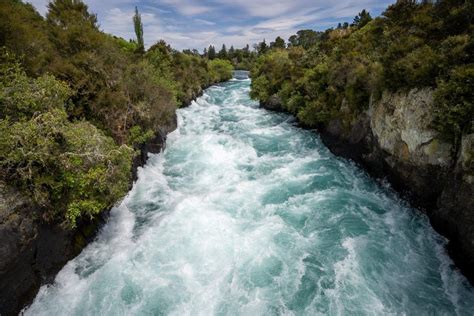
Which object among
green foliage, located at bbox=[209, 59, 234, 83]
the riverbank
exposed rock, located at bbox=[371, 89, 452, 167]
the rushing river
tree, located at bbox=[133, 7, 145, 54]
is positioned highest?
tree, located at bbox=[133, 7, 145, 54]

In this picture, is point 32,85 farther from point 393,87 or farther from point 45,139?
point 393,87

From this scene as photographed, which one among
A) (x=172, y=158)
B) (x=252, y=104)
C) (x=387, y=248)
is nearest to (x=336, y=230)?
Result: (x=387, y=248)

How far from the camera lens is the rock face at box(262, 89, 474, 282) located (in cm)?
883

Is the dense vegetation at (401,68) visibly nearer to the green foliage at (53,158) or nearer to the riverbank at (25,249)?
the green foliage at (53,158)

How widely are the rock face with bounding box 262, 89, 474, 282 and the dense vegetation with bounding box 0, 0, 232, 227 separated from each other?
1151cm

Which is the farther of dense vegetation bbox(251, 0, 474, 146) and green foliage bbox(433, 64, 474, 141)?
dense vegetation bbox(251, 0, 474, 146)

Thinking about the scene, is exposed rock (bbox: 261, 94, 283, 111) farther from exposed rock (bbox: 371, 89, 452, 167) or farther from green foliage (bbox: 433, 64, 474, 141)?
green foliage (bbox: 433, 64, 474, 141)

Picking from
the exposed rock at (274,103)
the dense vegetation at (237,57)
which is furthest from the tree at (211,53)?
the exposed rock at (274,103)

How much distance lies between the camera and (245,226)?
37.6 ft

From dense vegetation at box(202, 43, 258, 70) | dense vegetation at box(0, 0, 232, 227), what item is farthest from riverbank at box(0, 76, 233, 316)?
dense vegetation at box(202, 43, 258, 70)

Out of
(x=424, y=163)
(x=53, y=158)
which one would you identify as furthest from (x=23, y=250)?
(x=424, y=163)

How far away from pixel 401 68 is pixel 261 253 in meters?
9.88

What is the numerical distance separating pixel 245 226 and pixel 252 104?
1137 inches

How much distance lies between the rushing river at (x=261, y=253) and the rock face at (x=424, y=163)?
675 millimetres
